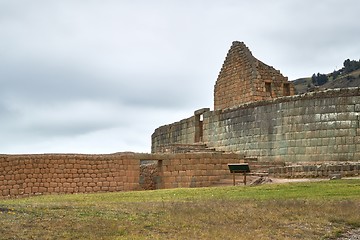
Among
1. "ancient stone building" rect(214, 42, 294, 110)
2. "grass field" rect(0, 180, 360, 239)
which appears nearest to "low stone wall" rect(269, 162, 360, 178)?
"grass field" rect(0, 180, 360, 239)

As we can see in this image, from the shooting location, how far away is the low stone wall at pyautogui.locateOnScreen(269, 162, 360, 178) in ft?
72.1

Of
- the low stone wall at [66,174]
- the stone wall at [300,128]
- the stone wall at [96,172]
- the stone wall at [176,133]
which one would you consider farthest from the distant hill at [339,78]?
the low stone wall at [66,174]

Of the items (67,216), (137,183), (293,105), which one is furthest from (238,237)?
(293,105)

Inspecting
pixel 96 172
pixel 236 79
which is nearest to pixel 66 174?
pixel 96 172

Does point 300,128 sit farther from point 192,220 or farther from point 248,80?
point 192,220

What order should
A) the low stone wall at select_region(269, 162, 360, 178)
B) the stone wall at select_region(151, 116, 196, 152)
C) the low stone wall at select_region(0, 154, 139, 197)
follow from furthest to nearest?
the stone wall at select_region(151, 116, 196, 152), the low stone wall at select_region(0, 154, 139, 197), the low stone wall at select_region(269, 162, 360, 178)

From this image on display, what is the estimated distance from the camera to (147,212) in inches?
491

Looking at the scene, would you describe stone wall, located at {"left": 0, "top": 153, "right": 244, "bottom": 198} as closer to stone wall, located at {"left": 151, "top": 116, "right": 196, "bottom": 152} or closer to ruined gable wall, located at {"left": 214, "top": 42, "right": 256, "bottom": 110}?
stone wall, located at {"left": 151, "top": 116, "right": 196, "bottom": 152}

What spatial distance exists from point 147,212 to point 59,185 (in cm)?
1237

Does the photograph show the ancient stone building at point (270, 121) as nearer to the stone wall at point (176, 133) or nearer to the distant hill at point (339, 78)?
the stone wall at point (176, 133)

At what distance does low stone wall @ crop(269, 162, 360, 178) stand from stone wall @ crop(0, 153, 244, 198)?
3.30 m

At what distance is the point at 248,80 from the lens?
1302 inches

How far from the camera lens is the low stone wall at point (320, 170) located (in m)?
22.0

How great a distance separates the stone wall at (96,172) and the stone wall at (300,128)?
2763 millimetres
